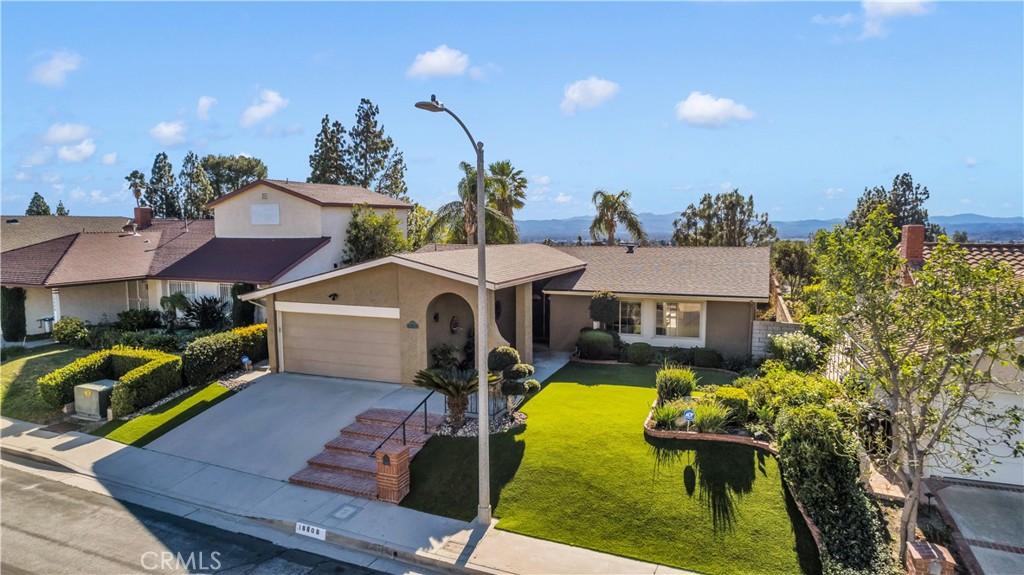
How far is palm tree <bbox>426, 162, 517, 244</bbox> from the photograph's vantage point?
3441cm

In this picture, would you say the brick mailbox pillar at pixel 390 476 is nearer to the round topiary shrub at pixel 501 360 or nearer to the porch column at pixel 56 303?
the round topiary shrub at pixel 501 360

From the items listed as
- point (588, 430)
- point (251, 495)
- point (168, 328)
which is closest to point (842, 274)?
point (588, 430)

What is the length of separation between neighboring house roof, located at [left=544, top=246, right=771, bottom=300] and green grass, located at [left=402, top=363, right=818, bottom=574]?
6.83m

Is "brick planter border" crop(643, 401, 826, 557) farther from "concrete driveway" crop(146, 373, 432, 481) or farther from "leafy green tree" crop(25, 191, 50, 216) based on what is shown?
"leafy green tree" crop(25, 191, 50, 216)

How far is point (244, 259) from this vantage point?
2500cm

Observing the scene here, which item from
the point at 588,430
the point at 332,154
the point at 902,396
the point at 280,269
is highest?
the point at 332,154

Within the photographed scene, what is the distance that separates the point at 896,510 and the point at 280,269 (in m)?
21.0

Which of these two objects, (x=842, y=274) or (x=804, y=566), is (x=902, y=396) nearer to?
(x=842, y=274)

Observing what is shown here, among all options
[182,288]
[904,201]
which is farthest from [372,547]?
[904,201]

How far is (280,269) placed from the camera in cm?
2339

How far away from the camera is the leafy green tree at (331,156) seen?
179 feet

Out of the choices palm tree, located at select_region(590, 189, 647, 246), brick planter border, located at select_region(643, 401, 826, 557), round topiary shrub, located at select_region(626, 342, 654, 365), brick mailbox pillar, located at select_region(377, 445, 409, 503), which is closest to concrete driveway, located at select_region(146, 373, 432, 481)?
brick mailbox pillar, located at select_region(377, 445, 409, 503)

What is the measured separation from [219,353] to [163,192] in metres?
60.3

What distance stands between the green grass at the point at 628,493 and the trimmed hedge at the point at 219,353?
362 inches
